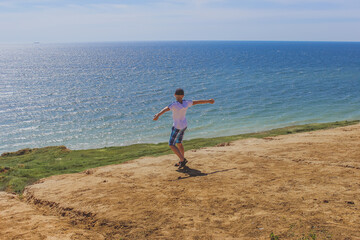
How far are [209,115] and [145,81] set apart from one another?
26327mm

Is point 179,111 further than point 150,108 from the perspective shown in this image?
No

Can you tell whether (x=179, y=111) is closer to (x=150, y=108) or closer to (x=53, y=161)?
(x=53, y=161)

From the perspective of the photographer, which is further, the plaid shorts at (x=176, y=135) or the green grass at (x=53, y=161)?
the green grass at (x=53, y=161)

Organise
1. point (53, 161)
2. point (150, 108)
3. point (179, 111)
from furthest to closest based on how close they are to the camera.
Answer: point (150, 108) < point (53, 161) < point (179, 111)

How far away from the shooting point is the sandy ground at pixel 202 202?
19.5ft

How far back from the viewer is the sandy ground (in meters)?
5.95

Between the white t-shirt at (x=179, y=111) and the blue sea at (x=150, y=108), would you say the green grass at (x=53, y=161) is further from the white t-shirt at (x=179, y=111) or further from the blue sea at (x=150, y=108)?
the blue sea at (x=150, y=108)

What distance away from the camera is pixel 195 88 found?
164 feet

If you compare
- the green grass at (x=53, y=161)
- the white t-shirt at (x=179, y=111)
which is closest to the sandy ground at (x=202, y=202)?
the white t-shirt at (x=179, y=111)

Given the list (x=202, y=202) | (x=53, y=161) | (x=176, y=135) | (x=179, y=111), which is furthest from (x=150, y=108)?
(x=202, y=202)

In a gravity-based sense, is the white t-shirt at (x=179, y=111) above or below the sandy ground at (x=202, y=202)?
above

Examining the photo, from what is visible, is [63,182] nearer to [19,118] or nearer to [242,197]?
[242,197]

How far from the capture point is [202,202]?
7211 millimetres

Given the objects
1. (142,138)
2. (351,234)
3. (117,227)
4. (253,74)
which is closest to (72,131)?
(142,138)
